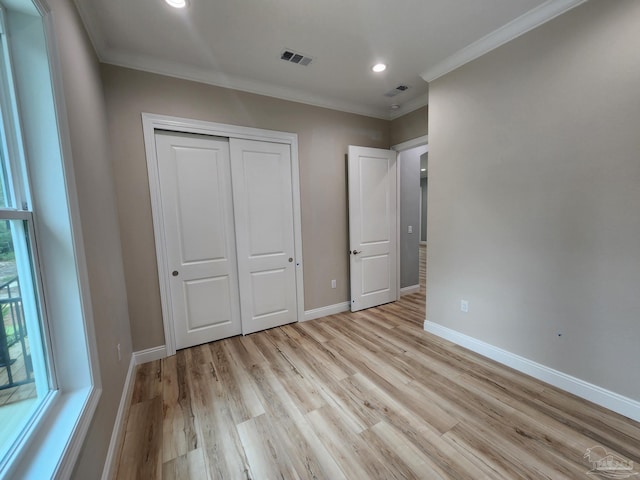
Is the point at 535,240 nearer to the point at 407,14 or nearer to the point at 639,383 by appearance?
the point at 639,383

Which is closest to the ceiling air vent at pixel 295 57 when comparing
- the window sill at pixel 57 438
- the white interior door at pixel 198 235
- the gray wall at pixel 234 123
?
the gray wall at pixel 234 123

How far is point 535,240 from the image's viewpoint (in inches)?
79.2

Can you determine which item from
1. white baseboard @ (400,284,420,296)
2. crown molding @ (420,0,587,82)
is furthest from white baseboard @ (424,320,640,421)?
crown molding @ (420,0,587,82)

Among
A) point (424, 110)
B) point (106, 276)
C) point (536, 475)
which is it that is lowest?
point (536, 475)

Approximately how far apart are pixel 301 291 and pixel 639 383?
9.00ft

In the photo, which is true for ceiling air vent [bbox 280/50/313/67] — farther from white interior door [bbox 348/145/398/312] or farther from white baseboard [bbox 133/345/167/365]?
white baseboard [bbox 133/345/167/365]

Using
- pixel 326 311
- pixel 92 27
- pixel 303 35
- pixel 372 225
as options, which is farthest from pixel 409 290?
pixel 92 27

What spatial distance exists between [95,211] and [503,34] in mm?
3150

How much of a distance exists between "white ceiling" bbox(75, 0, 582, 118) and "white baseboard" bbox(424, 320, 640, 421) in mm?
2568

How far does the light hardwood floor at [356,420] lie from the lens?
54.3 inches

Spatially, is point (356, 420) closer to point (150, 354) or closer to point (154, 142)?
point (150, 354)

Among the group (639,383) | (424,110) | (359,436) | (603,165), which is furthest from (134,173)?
(639,383)

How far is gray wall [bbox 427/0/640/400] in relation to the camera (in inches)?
63.7

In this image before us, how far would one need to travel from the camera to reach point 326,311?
3.42 meters
